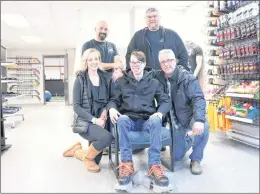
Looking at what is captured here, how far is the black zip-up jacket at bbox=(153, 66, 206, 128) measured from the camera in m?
2.15

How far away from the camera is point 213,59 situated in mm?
3787

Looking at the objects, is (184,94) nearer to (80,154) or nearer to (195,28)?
(80,154)

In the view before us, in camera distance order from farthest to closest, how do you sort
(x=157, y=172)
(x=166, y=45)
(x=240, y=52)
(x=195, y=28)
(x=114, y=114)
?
(x=195, y=28) → (x=240, y=52) → (x=166, y=45) → (x=114, y=114) → (x=157, y=172)

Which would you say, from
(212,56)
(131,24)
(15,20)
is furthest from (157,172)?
(15,20)

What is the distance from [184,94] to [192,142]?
443 mm

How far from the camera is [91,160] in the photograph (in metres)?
2.27

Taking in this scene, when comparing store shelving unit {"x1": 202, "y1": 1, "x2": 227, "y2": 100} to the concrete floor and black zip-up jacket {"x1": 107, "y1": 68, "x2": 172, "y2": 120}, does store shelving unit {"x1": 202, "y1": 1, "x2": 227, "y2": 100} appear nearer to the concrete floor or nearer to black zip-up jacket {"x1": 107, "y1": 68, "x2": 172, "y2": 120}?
the concrete floor

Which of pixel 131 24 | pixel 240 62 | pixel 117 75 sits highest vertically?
pixel 131 24

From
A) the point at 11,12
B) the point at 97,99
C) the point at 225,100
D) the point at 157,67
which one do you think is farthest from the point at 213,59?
the point at 11,12

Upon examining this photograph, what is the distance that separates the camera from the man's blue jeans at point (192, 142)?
219cm

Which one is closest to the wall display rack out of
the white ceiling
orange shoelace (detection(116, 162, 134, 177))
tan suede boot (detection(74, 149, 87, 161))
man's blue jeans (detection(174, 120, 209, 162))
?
man's blue jeans (detection(174, 120, 209, 162))

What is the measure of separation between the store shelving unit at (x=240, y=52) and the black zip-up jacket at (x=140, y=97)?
0.97 metres

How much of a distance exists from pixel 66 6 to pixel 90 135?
12.0 feet

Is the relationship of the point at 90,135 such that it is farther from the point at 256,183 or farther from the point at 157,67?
the point at 256,183
